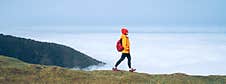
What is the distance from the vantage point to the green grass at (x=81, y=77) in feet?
102

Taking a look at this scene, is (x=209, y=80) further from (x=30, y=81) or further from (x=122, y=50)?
(x=30, y=81)

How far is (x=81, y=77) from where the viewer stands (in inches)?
1265

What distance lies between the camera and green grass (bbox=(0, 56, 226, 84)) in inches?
1220

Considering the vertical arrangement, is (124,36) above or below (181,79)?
above

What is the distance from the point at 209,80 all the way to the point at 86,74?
8.49m

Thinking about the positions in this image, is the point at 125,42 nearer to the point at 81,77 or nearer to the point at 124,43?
the point at 124,43

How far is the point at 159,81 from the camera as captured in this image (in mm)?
31172

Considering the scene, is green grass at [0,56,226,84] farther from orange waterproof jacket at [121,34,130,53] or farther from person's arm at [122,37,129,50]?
person's arm at [122,37,129,50]

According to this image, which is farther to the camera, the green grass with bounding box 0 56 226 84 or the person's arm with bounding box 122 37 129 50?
the person's arm with bounding box 122 37 129 50

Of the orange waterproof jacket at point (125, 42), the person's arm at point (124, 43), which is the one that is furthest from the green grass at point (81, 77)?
the person's arm at point (124, 43)

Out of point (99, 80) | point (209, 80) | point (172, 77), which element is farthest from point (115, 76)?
point (209, 80)

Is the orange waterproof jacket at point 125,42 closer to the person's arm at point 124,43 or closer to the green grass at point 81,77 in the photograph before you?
the person's arm at point 124,43

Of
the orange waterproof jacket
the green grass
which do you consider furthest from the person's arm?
the green grass

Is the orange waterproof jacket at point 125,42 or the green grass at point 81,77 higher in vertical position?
the orange waterproof jacket at point 125,42
